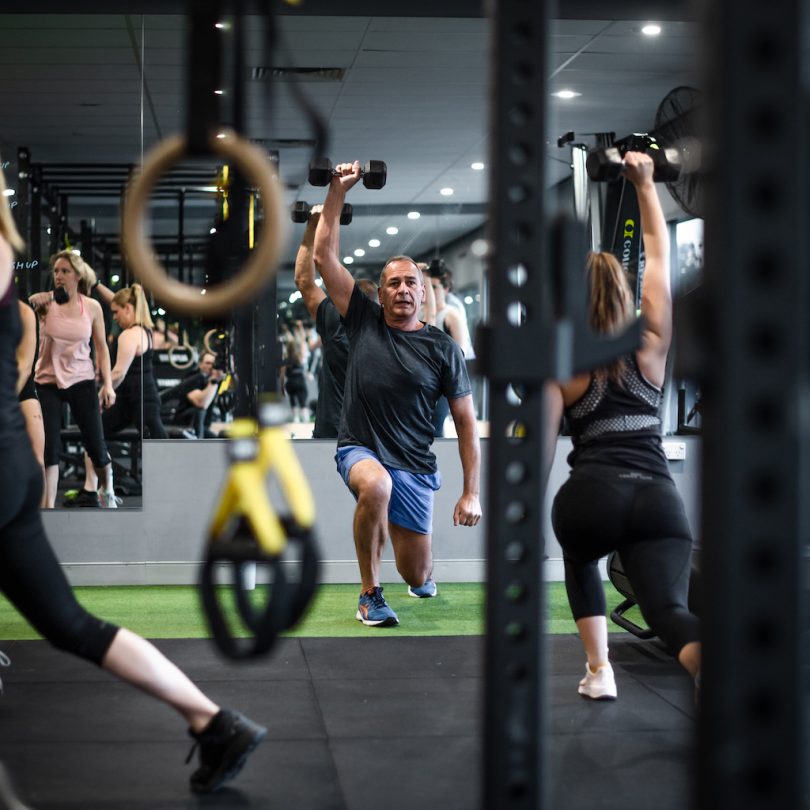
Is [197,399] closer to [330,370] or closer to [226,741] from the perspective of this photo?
[330,370]

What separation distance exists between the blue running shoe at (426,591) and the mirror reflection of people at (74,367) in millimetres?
1687

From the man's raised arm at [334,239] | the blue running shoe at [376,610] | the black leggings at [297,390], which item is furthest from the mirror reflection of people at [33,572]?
the black leggings at [297,390]

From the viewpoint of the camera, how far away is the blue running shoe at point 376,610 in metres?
4.80

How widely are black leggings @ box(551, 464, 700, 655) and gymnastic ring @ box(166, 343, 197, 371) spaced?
10.1 ft

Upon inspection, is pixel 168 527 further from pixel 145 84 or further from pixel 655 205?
pixel 655 205

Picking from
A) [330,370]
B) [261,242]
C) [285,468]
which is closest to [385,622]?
[330,370]

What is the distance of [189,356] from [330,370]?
828mm

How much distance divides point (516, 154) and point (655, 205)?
4.59ft

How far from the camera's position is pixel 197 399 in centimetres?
581

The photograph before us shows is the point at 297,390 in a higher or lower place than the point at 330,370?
lower

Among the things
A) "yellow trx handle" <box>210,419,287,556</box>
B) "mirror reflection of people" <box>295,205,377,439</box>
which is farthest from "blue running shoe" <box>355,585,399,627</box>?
"yellow trx handle" <box>210,419,287,556</box>

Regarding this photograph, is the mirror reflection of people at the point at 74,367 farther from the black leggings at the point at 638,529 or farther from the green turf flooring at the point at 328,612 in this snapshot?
the black leggings at the point at 638,529

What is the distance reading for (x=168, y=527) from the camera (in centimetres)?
575

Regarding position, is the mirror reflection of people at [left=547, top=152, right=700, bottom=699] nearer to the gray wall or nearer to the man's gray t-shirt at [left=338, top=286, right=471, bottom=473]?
the man's gray t-shirt at [left=338, top=286, right=471, bottom=473]
